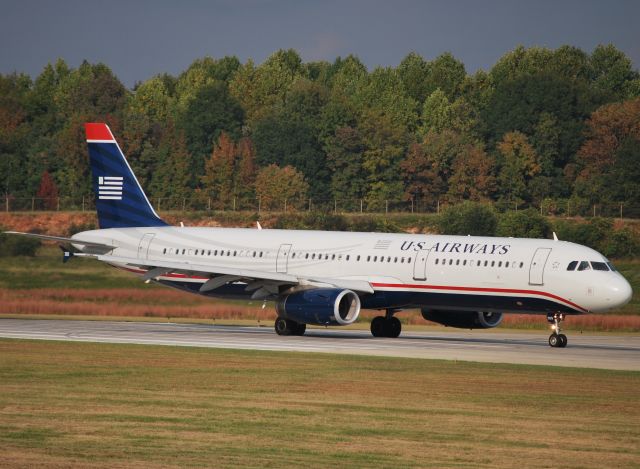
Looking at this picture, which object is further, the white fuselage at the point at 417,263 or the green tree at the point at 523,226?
the green tree at the point at 523,226

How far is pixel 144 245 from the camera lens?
50125mm

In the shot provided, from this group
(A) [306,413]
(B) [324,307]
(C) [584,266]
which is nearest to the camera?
(A) [306,413]

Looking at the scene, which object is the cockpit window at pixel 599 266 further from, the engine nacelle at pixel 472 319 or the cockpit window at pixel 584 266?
the engine nacelle at pixel 472 319

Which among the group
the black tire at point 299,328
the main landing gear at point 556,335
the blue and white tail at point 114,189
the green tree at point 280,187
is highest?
the green tree at point 280,187

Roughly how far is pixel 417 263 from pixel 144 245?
37.0ft

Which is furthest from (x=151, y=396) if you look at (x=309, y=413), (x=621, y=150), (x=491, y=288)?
(x=621, y=150)

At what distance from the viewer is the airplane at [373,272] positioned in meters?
41.8

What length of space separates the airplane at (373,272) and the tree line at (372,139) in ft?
198

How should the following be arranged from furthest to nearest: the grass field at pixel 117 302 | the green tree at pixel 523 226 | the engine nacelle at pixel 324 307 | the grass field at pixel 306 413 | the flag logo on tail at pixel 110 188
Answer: the green tree at pixel 523 226 → the grass field at pixel 117 302 → the flag logo on tail at pixel 110 188 → the engine nacelle at pixel 324 307 → the grass field at pixel 306 413

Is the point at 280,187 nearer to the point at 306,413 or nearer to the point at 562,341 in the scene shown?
the point at 562,341

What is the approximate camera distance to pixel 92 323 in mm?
50938

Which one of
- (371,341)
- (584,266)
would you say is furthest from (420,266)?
(584,266)

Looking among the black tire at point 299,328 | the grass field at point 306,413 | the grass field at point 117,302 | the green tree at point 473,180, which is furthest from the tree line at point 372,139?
the grass field at point 306,413

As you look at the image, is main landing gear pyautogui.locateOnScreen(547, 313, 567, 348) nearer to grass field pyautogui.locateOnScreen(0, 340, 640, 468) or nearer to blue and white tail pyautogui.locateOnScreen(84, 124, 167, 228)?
grass field pyautogui.locateOnScreen(0, 340, 640, 468)
